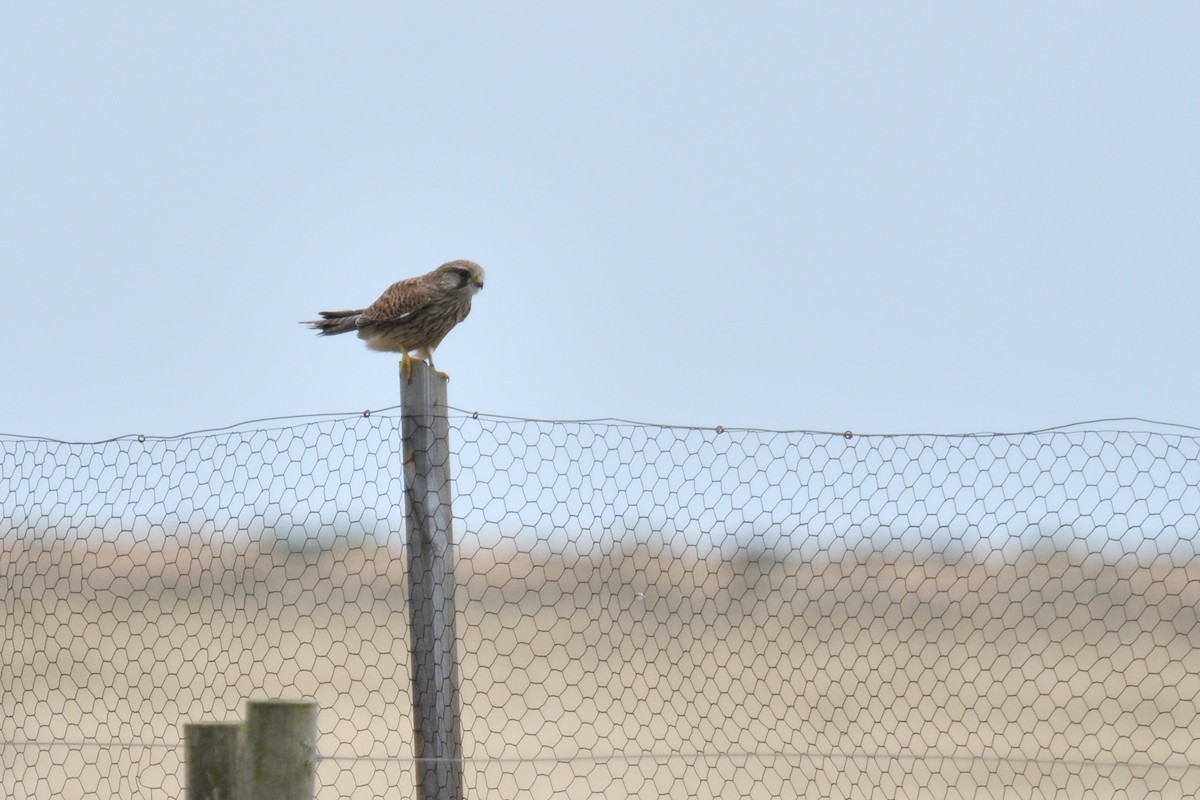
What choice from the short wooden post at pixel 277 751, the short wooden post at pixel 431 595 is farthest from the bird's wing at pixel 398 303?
the short wooden post at pixel 277 751

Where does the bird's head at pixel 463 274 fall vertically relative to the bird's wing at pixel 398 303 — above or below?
A: above

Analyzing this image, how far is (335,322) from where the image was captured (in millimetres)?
7062

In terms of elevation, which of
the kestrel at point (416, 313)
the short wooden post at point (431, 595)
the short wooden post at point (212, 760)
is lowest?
the short wooden post at point (212, 760)

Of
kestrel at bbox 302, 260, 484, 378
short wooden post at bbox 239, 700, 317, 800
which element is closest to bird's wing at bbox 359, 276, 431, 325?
kestrel at bbox 302, 260, 484, 378

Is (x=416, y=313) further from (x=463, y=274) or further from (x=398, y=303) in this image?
(x=463, y=274)

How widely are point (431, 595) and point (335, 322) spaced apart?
3.13 meters

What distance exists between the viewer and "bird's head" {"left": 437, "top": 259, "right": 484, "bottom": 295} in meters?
7.11

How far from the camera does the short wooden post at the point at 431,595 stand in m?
4.07

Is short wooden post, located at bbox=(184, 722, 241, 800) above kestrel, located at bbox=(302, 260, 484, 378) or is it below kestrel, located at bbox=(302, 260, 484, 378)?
below

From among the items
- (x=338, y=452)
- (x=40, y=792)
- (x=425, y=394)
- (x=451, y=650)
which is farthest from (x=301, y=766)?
(x=40, y=792)

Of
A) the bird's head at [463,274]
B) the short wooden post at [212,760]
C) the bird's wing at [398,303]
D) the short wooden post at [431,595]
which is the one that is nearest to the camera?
the short wooden post at [212,760]

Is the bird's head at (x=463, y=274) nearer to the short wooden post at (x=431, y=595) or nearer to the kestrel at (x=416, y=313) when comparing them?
the kestrel at (x=416, y=313)

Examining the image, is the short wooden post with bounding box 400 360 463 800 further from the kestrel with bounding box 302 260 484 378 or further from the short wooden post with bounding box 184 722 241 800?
the kestrel with bounding box 302 260 484 378

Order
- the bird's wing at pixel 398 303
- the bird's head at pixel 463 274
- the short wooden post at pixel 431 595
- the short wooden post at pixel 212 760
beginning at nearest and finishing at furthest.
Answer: the short wooden post at pixel 212 760 → the short wooden post at pixel 431 595 → the bird's wing at pixel 398 303 → the bird's head at pixel 463 274
